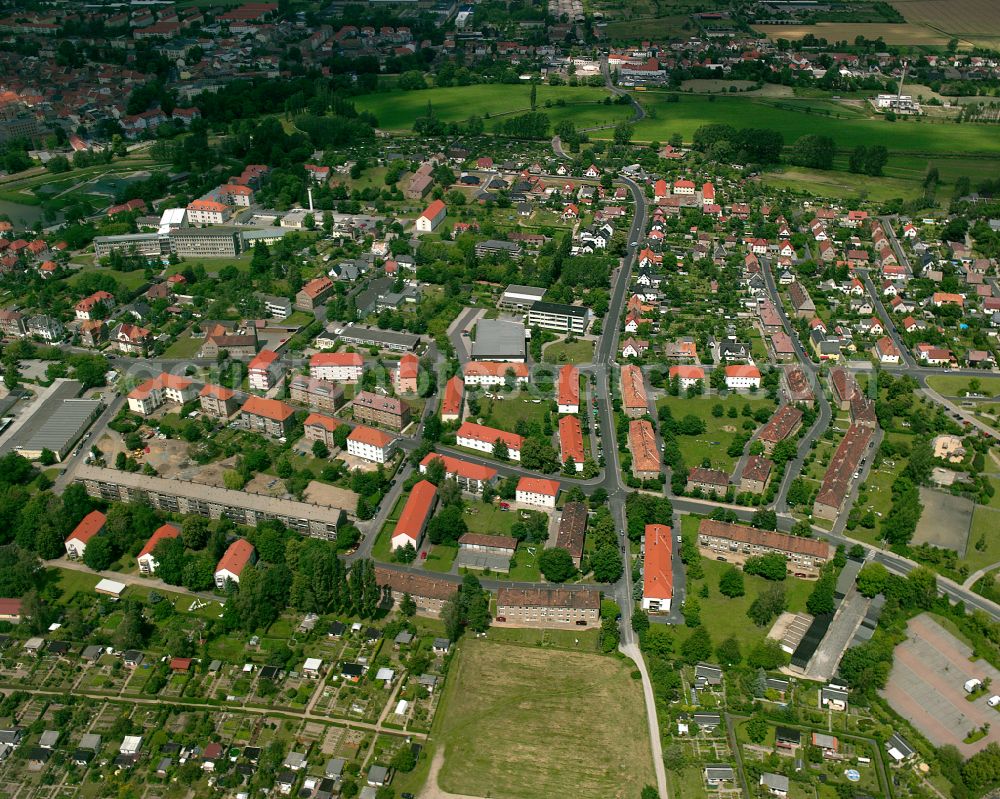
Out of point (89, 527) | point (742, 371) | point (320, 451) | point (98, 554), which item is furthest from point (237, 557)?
point (742, 371)

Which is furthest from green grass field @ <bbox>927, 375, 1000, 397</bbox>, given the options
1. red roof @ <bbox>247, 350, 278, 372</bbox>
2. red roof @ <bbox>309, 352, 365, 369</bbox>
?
red roof @ <bbox>247, 350, 278, 372</bbox>

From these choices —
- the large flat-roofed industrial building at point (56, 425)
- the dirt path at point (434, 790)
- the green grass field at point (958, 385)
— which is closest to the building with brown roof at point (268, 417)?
the large flat-roofed industrial building at point (56, 425)

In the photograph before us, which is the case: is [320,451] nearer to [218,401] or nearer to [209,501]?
[209,501]

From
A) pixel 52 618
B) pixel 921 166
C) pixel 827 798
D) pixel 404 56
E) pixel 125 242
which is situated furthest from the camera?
pixel 404 56

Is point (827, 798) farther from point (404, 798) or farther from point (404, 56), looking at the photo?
point (404, 56)

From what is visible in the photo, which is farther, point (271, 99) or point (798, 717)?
point (271, 99)

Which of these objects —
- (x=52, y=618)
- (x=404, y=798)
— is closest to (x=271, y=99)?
(x=52, y=618)

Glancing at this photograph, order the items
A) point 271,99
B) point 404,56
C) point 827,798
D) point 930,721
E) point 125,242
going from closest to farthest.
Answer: point 827,798
point 930,721
point 125,242
point 271,99
point 404,56
